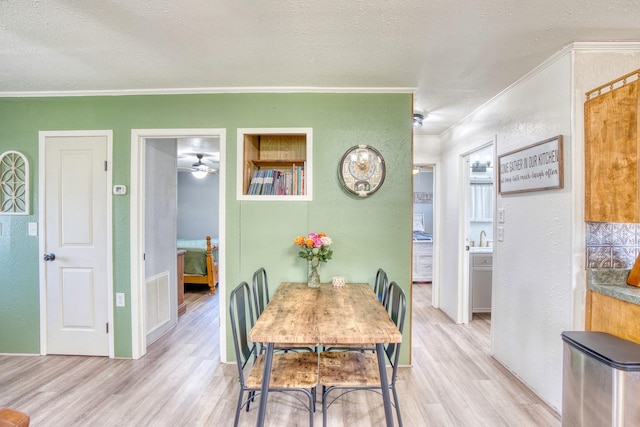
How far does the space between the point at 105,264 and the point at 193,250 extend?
2.12 m

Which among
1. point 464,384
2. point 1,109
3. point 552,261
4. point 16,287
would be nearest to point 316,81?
point 552,261

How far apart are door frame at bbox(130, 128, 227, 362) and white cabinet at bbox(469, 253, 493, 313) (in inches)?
117

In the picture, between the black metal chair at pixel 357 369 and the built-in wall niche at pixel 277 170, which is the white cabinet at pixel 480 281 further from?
the built-in wall niche at pixel 277 170

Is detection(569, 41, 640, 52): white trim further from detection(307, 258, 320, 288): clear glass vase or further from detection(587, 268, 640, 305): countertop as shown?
detection(307, 258, 320, 288): clear glass vase

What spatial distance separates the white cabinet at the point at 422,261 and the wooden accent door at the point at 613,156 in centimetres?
367

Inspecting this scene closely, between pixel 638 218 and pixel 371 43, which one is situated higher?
pixel 371 43

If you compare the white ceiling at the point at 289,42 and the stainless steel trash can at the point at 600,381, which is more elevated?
the white ceiling at the point at 289,42

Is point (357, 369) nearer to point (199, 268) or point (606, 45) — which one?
point (606, 45)

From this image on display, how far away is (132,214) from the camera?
2.72 meters

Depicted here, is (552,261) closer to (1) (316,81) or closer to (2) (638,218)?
(2) (638,218)

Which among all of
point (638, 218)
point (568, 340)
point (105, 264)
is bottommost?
point (568, 340)

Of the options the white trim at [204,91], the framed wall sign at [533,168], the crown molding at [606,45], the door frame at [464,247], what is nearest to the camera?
the crown molding at [606,45]

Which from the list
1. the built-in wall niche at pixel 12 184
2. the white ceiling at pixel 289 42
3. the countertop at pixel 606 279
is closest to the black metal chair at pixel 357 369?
the countertop at pixel 606 279

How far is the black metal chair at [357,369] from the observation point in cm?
163
